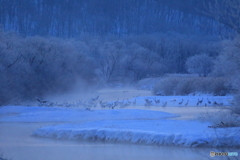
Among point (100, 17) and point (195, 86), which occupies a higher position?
point (195, 86)

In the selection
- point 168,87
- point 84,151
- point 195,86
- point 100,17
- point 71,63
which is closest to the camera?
point 84,151

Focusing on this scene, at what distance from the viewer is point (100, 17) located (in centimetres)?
16338

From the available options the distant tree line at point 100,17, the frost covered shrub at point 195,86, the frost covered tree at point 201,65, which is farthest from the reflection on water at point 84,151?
the distant tree line at point 100,17

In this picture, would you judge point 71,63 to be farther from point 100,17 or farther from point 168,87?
point 100,17

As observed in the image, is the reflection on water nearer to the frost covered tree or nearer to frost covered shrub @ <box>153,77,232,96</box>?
frost covered shrub @ <box>153,77,232,96</box>

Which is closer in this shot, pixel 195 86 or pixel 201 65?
pixel 195 86

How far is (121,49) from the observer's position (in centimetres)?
7631

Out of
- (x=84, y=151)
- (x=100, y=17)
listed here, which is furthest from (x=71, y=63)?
(x=100, y=17)

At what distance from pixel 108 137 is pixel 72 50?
128 feet

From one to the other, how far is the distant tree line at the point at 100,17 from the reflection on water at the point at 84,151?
122 metres

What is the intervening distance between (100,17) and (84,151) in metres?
153

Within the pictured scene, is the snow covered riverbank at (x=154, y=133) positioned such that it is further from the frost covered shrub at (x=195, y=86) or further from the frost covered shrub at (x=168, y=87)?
the frost covered shrub at (x=168, y=87)

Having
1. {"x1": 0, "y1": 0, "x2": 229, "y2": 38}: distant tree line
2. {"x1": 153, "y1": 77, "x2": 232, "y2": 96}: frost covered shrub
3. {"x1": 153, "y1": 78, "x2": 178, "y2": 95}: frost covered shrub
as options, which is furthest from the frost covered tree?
{"x1": 0, "y1": 0, "x2": 229, "y2": 38}: distant tree line

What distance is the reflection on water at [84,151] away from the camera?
12.8m
